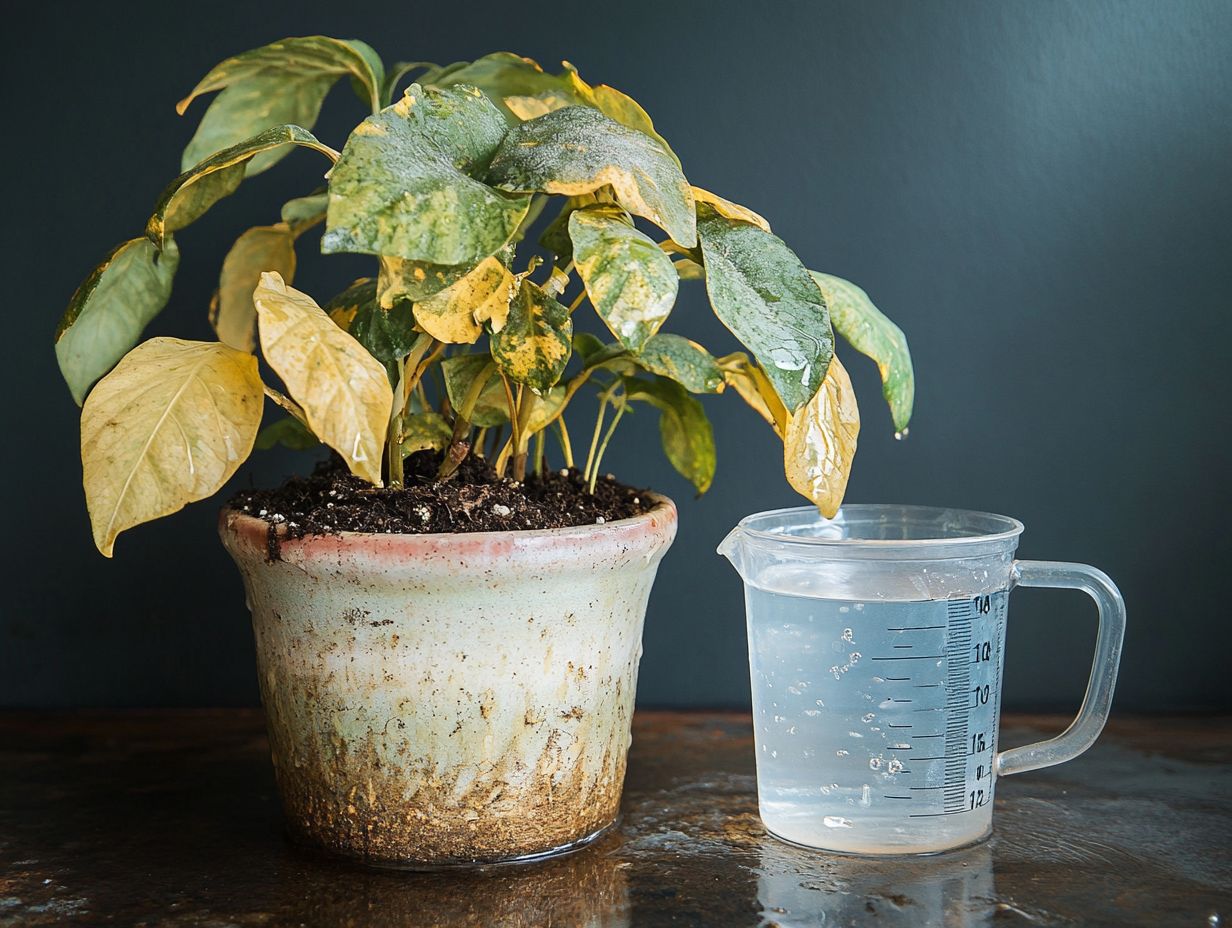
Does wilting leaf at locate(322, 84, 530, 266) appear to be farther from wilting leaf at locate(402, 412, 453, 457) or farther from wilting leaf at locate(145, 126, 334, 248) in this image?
wilting leaf at locate(402, 412, 453, 457)

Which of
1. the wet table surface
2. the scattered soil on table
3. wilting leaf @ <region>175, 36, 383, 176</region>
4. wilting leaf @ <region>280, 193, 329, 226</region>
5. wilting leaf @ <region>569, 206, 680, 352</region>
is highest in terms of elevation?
wilting leaf @ <region>175, 36, 383, 176</region>

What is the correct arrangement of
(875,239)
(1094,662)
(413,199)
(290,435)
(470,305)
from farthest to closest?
(875,239), (290,435), (1094,662), (470,305), (413,199)

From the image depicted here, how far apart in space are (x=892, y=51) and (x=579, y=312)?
0.40m

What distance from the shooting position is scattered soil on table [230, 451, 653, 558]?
770mm

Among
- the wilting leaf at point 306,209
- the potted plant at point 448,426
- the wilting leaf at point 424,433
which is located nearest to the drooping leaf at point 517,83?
the potted plant at point 448,426

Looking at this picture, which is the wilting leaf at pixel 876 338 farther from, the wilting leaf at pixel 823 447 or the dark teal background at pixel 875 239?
the dark teal background at pixel 875 239

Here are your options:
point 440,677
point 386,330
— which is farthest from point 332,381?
point 440,677

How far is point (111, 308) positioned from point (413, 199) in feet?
1.14

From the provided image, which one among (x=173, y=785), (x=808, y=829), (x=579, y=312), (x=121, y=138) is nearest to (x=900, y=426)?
(x=808, y=829)

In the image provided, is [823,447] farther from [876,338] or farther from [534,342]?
[534,342]

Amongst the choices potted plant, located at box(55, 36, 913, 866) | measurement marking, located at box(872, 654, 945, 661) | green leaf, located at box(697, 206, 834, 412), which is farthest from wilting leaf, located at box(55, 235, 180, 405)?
measurement marking, located at box(872, 654, 945, 661)

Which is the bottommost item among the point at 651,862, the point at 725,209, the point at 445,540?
the point at 651,862

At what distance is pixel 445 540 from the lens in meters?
0.74

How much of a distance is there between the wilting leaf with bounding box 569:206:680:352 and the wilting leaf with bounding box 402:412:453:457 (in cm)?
23
